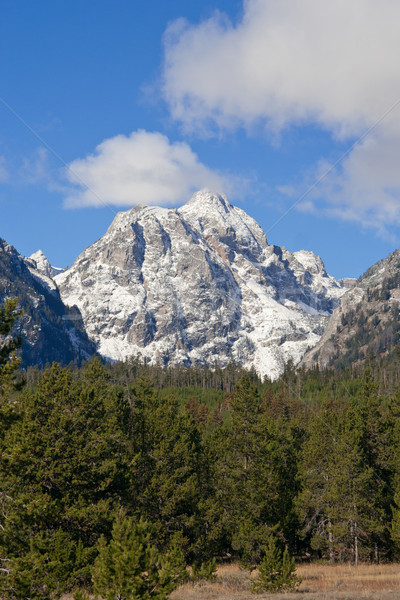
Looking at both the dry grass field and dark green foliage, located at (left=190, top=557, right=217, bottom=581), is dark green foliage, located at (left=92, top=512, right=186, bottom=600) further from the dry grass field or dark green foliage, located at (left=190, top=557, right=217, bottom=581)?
dark green foliage, located at (left=190, top=557, right=217, bottom=581)

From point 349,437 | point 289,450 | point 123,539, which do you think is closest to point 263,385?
point 289,450

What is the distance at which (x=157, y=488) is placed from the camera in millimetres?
43719

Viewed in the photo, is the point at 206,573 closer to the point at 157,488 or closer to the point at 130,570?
the point at 157,488

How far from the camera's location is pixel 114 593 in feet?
55.5

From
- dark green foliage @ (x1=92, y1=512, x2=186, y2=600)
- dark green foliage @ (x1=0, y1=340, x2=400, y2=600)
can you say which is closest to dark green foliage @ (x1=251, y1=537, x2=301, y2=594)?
dark green foliage @ (x1=0, y1=340, x2=400, y2=600)

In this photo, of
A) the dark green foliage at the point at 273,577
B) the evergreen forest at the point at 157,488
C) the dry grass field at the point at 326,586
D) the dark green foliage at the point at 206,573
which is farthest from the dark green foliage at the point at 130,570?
the dark green foliage at the point at 206,573

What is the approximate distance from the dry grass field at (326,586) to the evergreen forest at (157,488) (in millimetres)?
1847

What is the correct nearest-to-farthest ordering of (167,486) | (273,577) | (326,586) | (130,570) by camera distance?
(130,570)
(273,577)
(326,586)
(167,486)

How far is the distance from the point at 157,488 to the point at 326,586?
15.7 metres

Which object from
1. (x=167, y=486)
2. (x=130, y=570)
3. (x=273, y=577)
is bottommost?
(x=273, y=577)

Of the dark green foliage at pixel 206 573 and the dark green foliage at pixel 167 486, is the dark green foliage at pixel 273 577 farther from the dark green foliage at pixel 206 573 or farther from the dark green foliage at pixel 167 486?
the dark green foliage at pixel 206 573

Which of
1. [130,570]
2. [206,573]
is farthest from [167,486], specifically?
[130,570]

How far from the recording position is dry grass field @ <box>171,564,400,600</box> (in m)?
27.9

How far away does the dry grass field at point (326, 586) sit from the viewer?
27.9m
